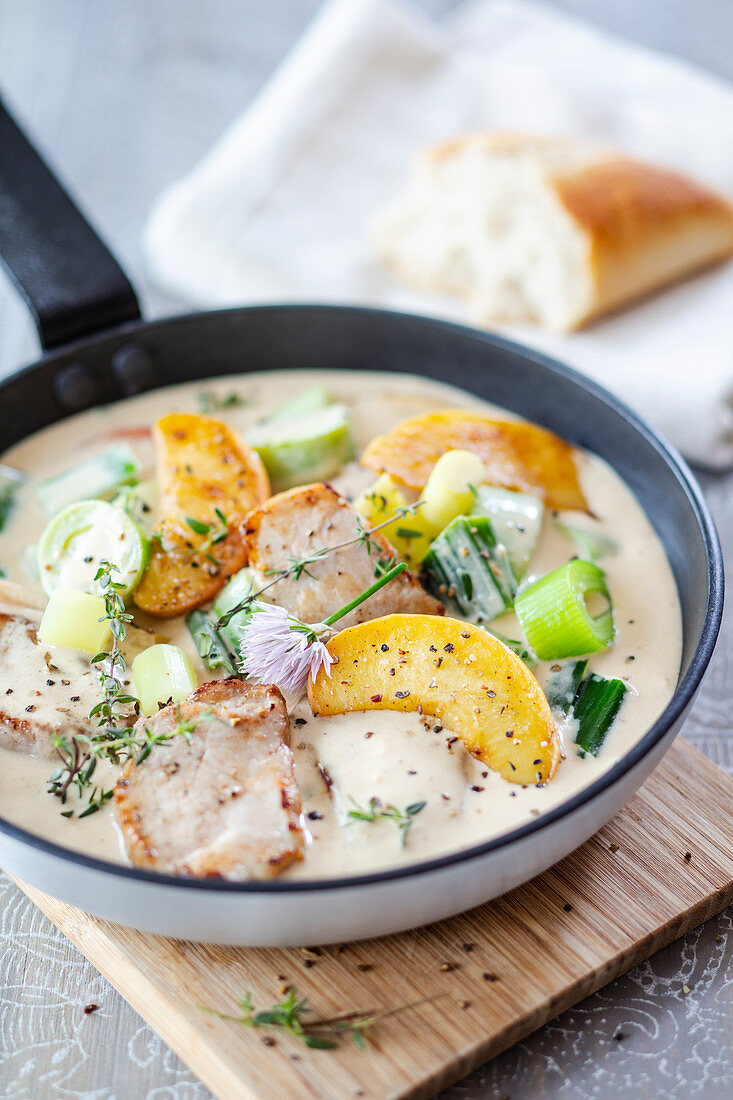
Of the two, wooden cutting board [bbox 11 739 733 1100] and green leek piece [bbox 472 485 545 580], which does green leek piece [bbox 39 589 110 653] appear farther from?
green leek piece [bbox 472 485 545 580]

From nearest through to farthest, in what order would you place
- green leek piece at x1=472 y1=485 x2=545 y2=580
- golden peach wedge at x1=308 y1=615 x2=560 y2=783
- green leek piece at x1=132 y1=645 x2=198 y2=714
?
1. golden peach wedge at x1=308 y1=615 x2=560 y2=783
2. green leek piece at x1=132 y1=645 x2=198 y2=714
3. green leek piece at x1=472 y1=485 x2=545 y2=580

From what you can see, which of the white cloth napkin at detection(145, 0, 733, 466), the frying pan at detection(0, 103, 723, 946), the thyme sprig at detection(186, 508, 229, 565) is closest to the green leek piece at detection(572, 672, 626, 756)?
the frying pan at detection(0, 103, 723, 946)

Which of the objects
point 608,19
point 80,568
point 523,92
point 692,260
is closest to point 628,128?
point 523,92

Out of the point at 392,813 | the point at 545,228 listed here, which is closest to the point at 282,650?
the point at 392,813

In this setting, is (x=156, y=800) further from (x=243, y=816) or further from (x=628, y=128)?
(x=628, y=128)

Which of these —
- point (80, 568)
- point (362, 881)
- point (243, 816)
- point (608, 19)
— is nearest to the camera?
point (362, 881)

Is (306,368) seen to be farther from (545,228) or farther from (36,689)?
(36,689)

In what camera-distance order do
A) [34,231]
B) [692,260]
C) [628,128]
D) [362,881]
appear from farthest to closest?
1. [628,128]
2. [692,260]
3. [34,231]
4. [362,881]
